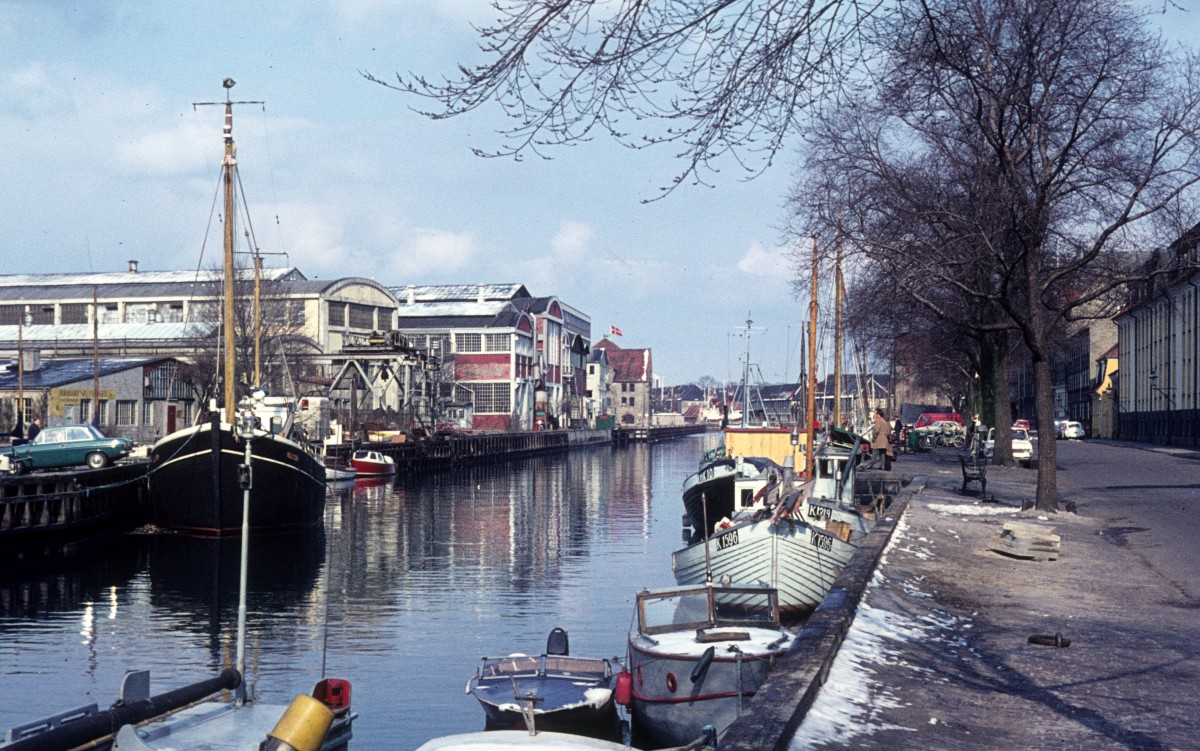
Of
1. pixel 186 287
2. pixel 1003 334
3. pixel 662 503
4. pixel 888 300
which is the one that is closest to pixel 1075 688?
pixel 888 300

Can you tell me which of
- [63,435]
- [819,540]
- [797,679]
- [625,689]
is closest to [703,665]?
[625,689]

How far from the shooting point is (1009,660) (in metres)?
11.1

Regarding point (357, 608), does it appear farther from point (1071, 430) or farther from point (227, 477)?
point (1071, 430)

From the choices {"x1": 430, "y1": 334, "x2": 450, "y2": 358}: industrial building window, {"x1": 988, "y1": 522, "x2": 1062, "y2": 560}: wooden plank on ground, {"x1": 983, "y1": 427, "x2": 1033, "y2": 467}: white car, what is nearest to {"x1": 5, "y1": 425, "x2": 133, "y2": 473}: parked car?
{"x1": 983, "y1": 427, "x2": 1033, "y2": 467}: white car

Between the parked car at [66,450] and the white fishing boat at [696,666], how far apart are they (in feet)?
108

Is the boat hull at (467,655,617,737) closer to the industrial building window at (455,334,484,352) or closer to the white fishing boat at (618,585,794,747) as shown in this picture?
the white fishing boat at (618,585,794,747)

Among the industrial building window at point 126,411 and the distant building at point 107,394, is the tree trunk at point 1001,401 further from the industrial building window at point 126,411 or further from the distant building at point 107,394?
the industrial building window at point 126,411

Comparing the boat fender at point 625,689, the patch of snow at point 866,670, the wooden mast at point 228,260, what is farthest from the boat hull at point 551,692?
the wooden mast at point 228,260

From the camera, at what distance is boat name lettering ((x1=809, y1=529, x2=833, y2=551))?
21531mm

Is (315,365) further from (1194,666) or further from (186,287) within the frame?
(1194,666)

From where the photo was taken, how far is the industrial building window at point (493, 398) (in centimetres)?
12294

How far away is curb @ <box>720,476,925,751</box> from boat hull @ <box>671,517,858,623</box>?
5.80m

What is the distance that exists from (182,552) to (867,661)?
28.8 meters

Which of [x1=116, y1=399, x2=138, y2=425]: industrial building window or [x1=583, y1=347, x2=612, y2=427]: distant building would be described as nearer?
[x1=116, y1=399, x2=138, y2=425]: industrial building window
